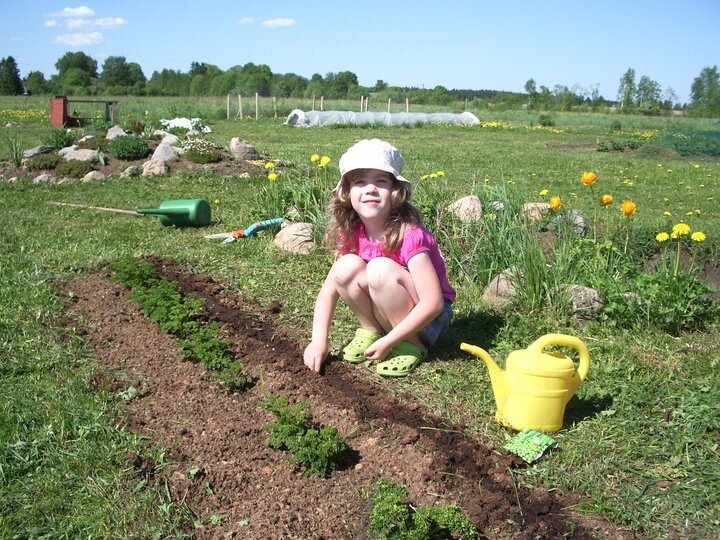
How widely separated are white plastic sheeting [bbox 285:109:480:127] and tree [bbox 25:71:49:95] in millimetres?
39245

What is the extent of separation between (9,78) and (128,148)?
53.0 metres

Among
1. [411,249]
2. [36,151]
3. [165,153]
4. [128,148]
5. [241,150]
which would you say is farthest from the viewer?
[241,150]

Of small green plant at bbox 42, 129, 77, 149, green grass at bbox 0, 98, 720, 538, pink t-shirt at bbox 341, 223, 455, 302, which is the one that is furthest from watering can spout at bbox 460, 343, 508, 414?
small green plant at bbox 42, 129, 77, 149

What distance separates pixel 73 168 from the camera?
9.97 meters

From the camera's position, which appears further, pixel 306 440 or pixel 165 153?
pixel 165 153

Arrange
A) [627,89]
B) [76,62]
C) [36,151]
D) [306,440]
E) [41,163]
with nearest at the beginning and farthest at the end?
[306,440]
[41,163]
[36,151]
[627,89]
[76,62]

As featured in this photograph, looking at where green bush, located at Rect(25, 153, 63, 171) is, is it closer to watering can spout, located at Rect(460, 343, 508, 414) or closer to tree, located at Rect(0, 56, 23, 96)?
watering can spout, located at Rect(460, 343, 508, 414)

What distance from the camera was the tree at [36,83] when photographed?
5662 centimetres

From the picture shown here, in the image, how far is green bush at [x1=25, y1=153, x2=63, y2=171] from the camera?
1021 cm

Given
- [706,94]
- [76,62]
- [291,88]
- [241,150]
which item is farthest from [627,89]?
[76,62]

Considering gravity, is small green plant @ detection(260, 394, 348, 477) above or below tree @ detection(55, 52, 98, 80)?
below

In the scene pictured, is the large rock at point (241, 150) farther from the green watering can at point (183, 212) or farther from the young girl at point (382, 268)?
the young girl at point (382, 268)

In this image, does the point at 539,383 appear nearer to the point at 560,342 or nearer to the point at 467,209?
the point at 560,342

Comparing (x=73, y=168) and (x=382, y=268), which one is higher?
(x=73, y=168)
